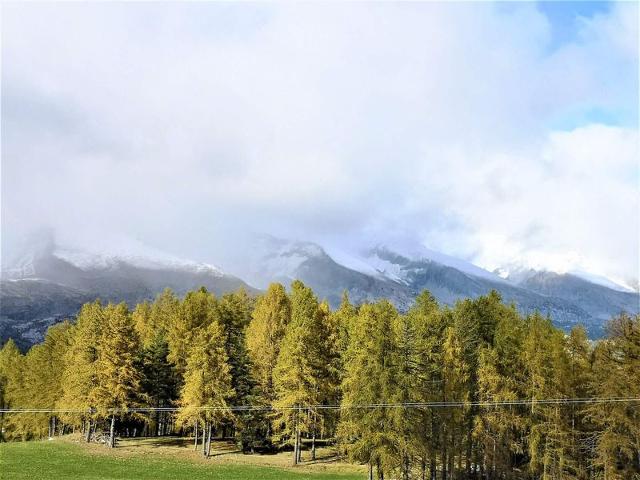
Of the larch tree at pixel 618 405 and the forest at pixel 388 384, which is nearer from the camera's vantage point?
the larch tree at pixel 618 405

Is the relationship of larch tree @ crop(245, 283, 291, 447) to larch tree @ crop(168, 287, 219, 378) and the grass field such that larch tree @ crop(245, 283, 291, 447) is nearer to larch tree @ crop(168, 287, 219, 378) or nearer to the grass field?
the grass field

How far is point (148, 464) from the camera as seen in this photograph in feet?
165

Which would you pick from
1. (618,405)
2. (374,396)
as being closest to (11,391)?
(374,396)

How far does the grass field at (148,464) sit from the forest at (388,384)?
228 cm

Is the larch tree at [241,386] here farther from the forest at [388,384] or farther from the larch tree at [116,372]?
the larch tree at [116,372]

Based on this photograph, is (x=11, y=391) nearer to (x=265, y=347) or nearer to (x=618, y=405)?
(x=265, y=347)

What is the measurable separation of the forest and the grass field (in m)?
2.28

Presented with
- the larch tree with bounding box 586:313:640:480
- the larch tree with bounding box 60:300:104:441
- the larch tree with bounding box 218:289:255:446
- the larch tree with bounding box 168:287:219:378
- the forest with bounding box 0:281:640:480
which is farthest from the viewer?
the larch tree with bounding box 168:287:219:378

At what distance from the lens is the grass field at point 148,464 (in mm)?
45375

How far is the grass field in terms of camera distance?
45.4 metres

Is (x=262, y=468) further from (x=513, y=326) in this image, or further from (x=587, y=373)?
(x=587, y=373)

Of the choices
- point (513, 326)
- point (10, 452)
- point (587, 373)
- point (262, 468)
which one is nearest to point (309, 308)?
point (262, 468)

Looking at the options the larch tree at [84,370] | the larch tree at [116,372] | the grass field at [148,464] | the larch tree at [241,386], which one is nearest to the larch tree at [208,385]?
the larch tree at [241,386]

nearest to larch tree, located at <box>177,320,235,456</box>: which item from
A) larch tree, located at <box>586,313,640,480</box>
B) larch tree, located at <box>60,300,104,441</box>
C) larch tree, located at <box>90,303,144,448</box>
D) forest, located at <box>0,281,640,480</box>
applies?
forest, located at <box>0,281,640,480</box>
